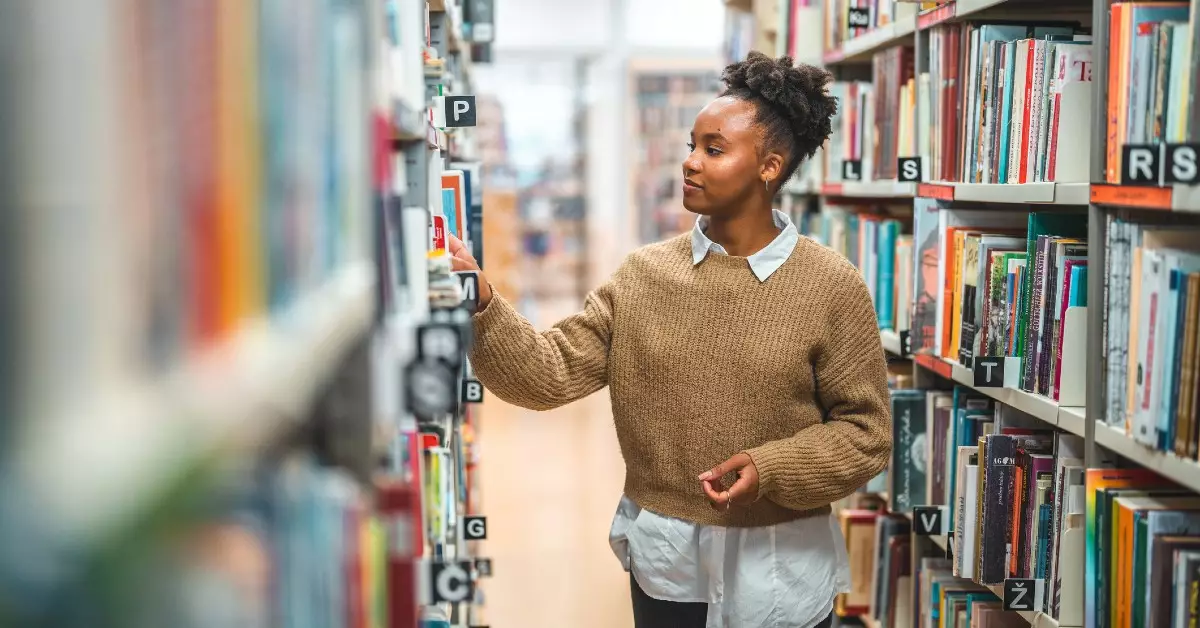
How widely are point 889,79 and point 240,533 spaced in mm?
2714

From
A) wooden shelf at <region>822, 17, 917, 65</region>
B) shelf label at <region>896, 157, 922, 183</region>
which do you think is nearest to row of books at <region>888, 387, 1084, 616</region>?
shelf label at <region>896, 157, 922, 183</region>

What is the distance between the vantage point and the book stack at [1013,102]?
2.11 metres

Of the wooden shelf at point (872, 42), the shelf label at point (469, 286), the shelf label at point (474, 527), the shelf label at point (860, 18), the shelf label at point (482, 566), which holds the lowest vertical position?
the shelf label at point (482, 566)

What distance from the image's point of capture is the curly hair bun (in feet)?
7.16

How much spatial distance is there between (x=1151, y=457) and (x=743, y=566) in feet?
2.22

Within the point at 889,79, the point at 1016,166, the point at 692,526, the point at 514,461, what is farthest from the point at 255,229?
the point at 514,461

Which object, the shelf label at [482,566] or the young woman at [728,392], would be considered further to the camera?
the shelf label at [482,566]

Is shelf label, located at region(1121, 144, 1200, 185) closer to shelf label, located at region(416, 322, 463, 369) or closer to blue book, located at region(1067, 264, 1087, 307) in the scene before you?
blue book, located at region(1067, 264, 1087, 307)

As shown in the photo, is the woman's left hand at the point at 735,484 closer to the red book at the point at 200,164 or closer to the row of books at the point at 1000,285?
the row of books at the point at 1000,285

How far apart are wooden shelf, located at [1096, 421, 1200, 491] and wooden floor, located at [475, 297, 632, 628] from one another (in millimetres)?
2184

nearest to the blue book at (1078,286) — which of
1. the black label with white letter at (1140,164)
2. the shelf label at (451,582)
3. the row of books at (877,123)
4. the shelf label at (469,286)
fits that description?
the black label with white letter at (1140,164)

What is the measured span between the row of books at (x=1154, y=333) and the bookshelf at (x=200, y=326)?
1135 millimetres

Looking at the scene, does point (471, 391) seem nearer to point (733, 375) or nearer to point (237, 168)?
point (733, 375)

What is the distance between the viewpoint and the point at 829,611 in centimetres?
213
